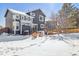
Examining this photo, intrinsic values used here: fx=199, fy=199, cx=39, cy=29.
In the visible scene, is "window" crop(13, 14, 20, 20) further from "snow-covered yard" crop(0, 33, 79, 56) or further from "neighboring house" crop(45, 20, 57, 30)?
"neighboring house" crop(45, 20, 57, 30)

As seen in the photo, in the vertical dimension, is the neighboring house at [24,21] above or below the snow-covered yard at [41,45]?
above

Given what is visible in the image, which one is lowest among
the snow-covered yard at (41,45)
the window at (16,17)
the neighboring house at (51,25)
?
the snow-covered yard at (41,45)

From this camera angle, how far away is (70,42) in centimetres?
199

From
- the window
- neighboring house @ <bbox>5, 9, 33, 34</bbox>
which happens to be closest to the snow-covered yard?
neighboring house @ <bbox>5, 9, 33, 34</bbox>

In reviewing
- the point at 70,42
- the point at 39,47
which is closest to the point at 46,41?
the point at 39,47

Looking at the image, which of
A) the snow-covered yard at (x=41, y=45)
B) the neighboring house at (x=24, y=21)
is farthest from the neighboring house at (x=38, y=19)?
the snow-covered yard at (x=41, y=45)

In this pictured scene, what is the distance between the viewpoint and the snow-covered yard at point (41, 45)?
77.2 inches

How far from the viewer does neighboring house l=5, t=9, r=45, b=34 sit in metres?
2.00

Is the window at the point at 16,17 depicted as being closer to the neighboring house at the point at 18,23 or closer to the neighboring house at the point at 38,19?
the neighboring house at the point at 18,23

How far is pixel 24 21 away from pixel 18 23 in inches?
2.5

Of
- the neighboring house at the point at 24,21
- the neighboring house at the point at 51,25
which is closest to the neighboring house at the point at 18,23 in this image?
the neighboring house at the point at 24,21

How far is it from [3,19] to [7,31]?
0.13 m

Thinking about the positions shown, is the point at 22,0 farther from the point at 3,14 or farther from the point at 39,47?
the point at 39,47

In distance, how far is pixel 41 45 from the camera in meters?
2.00
